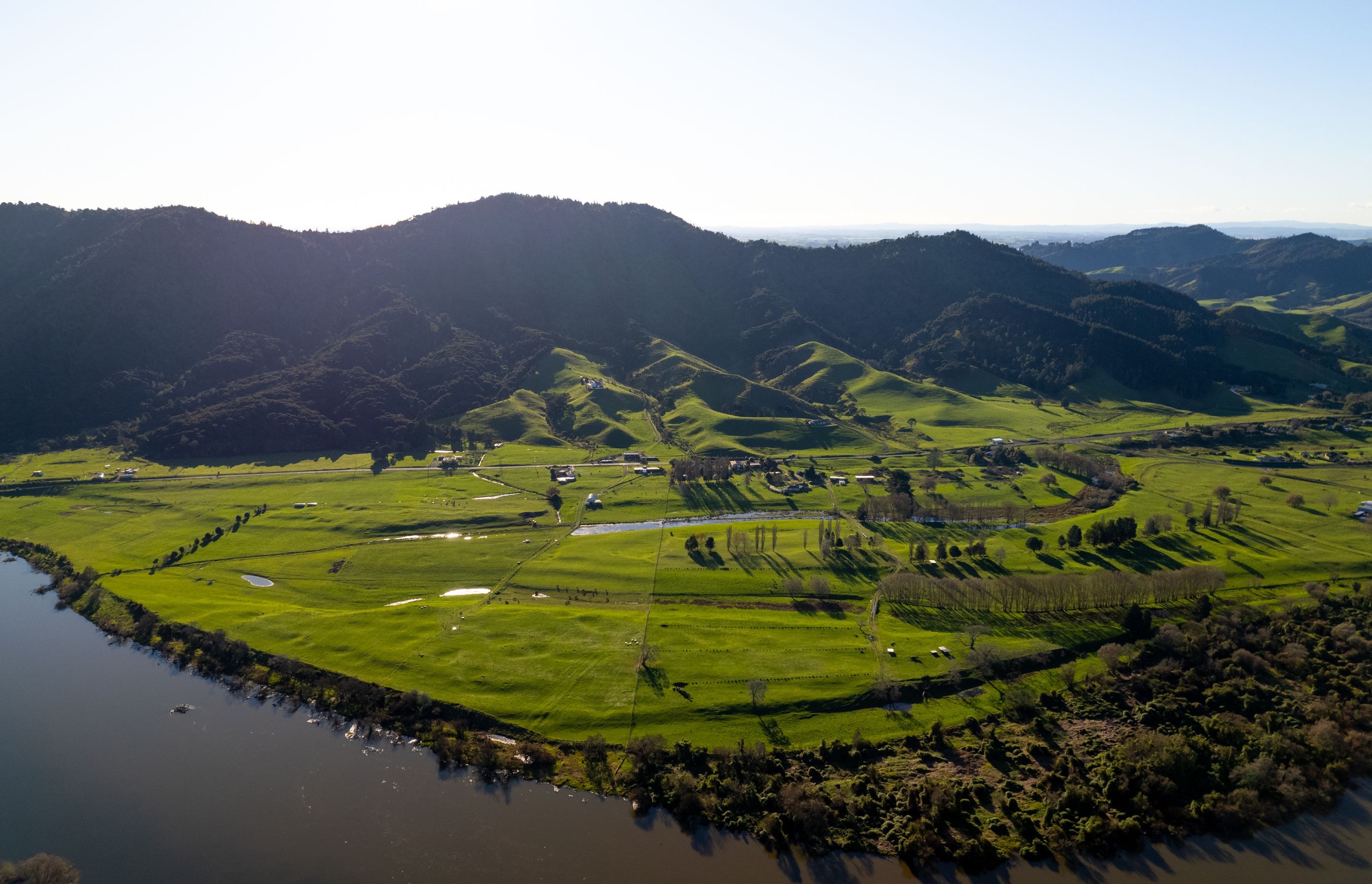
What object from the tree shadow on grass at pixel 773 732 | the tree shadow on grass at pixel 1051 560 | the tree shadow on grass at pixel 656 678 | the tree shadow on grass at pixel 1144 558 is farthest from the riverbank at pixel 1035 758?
the tree shadow on grass at pixel 1051 560

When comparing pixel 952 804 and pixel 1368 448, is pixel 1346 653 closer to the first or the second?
pixel 952 804

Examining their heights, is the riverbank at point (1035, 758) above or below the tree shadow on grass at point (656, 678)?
below

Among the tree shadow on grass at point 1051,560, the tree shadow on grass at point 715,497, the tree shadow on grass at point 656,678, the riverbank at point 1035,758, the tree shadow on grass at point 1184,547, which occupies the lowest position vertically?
the riverbank at point 1035,758

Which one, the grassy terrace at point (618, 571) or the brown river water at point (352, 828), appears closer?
the brown river water at point (352, 828)

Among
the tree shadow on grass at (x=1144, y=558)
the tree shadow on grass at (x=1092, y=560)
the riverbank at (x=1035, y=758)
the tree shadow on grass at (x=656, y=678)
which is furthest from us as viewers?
the tree shadow on grass at (x=1092, y=560)

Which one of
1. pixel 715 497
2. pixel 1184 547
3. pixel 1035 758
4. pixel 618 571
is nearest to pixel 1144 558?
pixel 1184 547

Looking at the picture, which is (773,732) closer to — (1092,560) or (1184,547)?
(1092,560)

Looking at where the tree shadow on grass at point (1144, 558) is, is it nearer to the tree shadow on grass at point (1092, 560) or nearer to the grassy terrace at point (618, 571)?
the grassy terrace at point (618, 571)
